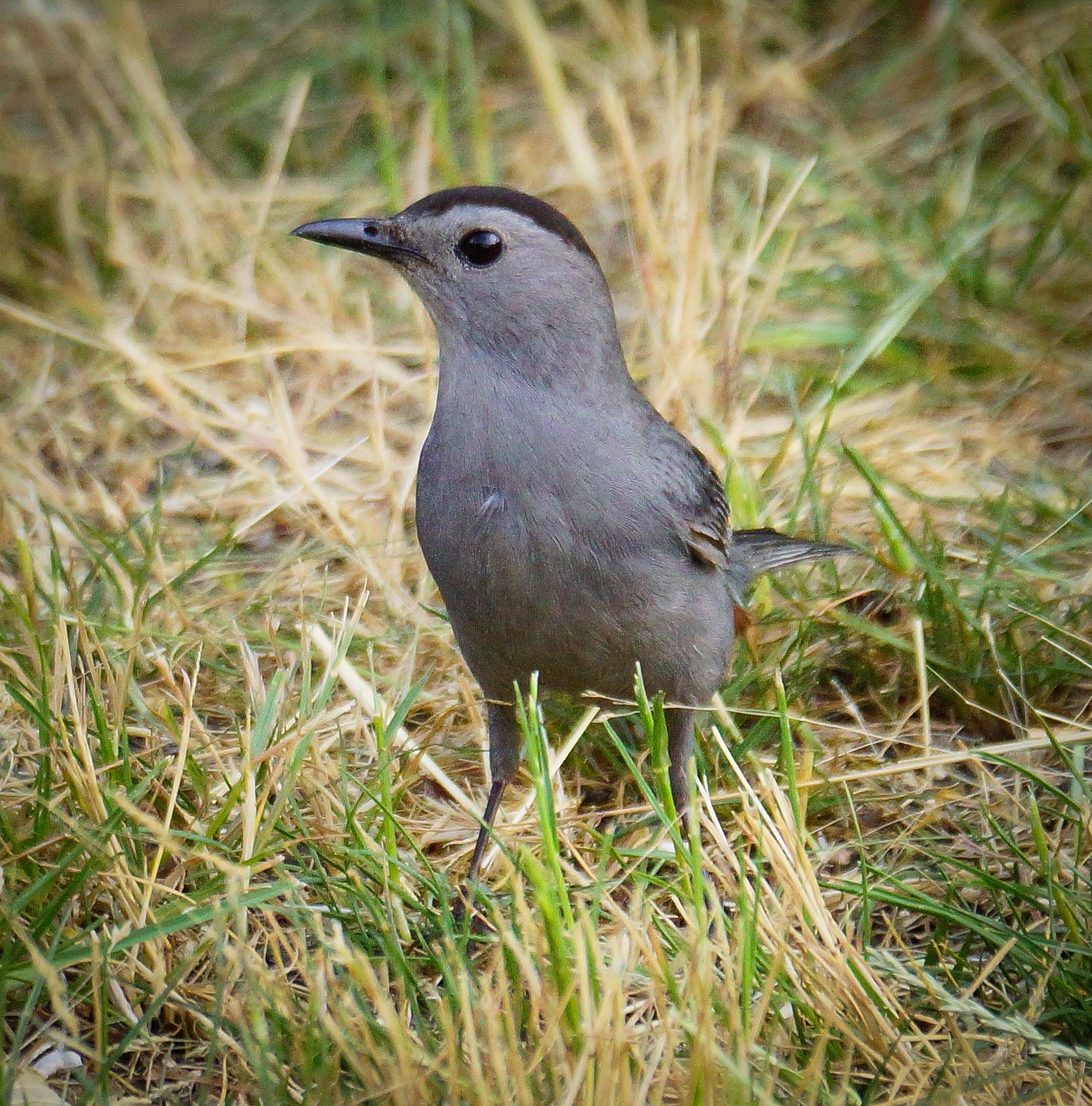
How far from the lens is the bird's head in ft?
13.1

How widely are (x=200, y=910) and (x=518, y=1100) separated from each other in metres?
0.86

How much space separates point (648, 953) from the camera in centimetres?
299

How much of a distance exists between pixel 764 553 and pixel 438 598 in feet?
3.94

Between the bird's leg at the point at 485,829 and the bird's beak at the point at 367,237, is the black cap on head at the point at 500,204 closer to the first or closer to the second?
the bird's beak at the point at 367,237

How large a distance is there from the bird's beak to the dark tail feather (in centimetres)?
134

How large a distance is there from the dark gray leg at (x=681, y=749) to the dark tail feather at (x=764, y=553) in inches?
18.5

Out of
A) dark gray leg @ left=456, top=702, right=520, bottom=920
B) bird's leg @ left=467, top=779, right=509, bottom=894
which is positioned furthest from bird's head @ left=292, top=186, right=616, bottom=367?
bird's leg @ left=467, top=779, right=509, bottom=894

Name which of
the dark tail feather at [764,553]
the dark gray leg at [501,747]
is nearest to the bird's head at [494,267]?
the dark tail feather at [764,553]

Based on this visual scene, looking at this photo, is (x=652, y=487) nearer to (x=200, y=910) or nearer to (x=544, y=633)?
(x=544, y=633)

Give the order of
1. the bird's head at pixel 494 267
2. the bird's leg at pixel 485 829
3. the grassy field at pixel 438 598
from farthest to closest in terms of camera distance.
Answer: the bird's head at pixel 494 267 < the bird's leg at pixel 485 829 < the grassy field at pixel 438 598

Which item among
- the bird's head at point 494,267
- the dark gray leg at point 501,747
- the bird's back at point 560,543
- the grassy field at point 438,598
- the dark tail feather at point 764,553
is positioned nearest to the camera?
the grassy field at point 438,598

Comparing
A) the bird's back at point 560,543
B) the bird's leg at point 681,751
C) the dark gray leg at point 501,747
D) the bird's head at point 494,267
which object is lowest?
the bird's leg at point 681,751

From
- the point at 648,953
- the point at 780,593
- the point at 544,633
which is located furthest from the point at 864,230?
the point at 648,953

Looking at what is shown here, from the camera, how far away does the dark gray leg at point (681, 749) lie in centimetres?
414
